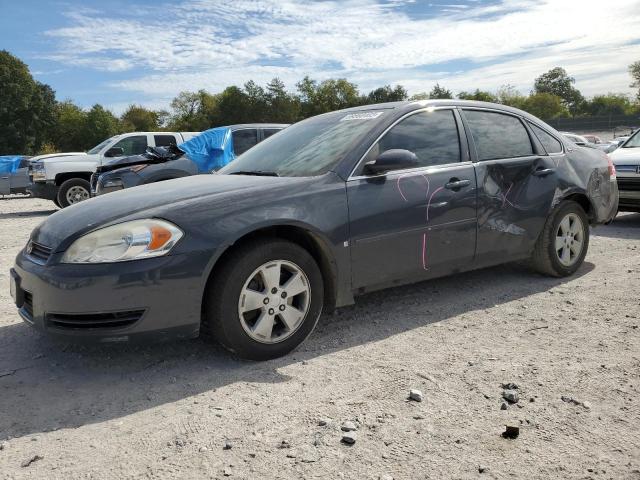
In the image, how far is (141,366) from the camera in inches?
132

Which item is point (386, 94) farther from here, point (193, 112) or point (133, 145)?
point (133, 145)

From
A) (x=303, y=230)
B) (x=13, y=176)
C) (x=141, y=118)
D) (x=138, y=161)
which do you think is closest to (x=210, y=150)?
(x=138, y=161)

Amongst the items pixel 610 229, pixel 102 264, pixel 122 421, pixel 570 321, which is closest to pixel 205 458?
pixel 122 421

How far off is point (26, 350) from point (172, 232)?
146cm

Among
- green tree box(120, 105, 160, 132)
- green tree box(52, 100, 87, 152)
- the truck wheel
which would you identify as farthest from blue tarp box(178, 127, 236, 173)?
green tree box(120, 105, 160, 132)

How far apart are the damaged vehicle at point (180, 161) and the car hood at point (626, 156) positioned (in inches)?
235

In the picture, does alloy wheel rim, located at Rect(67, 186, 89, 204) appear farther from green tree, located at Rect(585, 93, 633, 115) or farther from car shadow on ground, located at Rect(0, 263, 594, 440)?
green tree, located at Rect(585, 93, 633, 115)

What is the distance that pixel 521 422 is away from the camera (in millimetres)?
2562

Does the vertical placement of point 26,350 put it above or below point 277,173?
below

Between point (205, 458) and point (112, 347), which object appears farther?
point (112, 347)

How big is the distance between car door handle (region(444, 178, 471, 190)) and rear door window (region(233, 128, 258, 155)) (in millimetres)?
6549

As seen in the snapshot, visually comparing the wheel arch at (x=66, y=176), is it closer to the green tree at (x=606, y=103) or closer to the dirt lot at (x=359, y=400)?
the dirt lot at (x=359, y=400)

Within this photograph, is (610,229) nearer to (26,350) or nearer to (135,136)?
(26,350)

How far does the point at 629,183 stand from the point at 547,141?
379 cm
